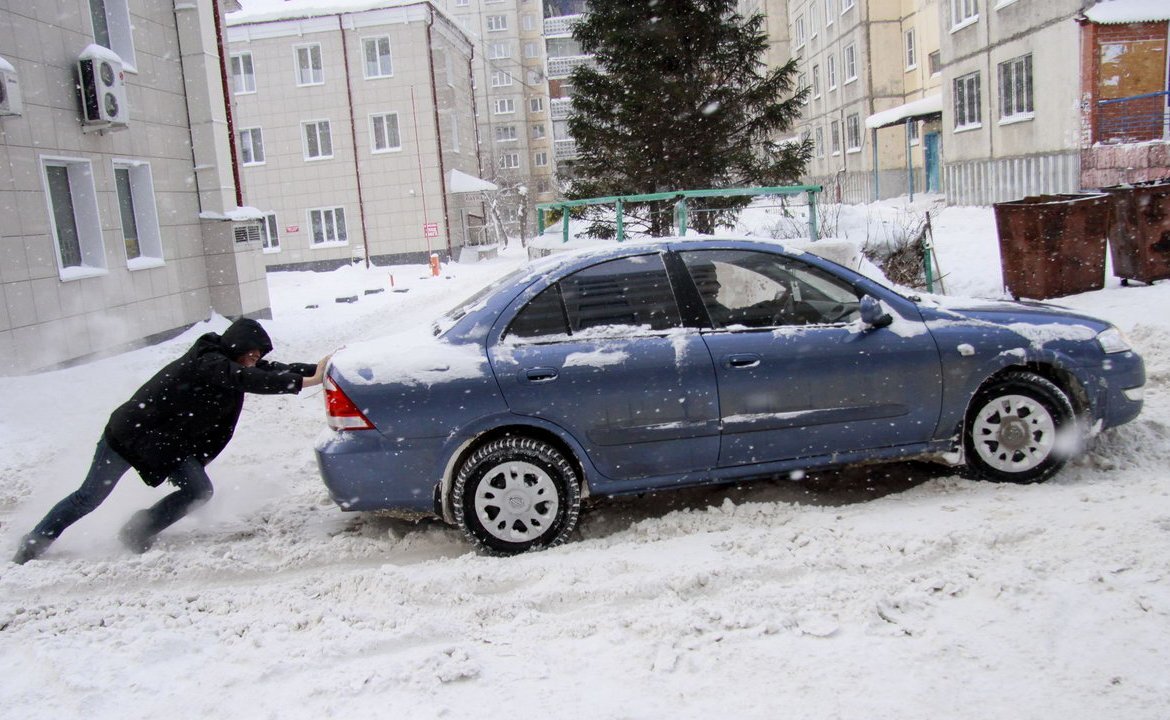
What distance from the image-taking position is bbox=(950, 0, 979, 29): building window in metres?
26.2

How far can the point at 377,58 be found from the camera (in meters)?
32.2

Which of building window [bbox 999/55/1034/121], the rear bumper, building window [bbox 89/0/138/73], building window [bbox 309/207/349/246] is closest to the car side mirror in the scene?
the rear bumper

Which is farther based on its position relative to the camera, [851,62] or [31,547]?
[851,62]

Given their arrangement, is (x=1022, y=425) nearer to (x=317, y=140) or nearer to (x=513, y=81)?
(x=317, y=140)

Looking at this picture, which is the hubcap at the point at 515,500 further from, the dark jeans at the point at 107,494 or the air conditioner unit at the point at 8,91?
the air conditioner unit at the point at 8,91

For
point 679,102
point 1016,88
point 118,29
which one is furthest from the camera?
point 1016,88

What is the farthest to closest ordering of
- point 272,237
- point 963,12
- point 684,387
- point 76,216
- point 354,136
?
point 272,237
point 354,136
point 963,12
point 76,216
point 684,387

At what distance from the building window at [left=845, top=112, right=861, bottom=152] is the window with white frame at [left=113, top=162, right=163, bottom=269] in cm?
3341

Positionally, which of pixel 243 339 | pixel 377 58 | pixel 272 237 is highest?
pixel 377 58

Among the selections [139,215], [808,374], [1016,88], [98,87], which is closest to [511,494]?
Answer: [808,374]

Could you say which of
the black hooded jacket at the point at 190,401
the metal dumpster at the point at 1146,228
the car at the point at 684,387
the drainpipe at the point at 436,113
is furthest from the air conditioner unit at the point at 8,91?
→ the drainpipe at the point at 436,113

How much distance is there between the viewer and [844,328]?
4.99 m

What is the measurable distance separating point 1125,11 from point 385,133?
23.1 meters

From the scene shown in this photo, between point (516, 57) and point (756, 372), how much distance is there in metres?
72.4
